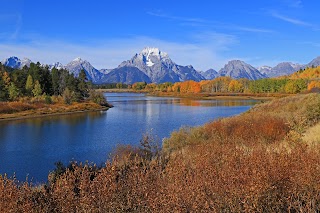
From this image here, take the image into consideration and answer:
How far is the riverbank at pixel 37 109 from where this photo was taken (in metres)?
64.8

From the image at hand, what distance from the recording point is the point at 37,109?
234 feet

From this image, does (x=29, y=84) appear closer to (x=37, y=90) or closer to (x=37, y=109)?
(x=37, y=90)

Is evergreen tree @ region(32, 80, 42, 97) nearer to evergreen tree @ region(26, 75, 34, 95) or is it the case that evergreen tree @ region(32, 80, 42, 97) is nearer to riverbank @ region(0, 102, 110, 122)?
evergreen tree @ region(26, 75, 34, 95)

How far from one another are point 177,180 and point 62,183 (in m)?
1.95

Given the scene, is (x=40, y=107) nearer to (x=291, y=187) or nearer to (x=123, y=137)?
(x=123, y=137)

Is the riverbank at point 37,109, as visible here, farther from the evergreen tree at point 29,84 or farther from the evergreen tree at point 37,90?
the evergreen tree at point 29,84

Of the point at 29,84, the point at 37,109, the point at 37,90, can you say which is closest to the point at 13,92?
the point at 37,90

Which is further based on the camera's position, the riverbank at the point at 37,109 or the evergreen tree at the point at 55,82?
the evergreen tree at the point at 55,82

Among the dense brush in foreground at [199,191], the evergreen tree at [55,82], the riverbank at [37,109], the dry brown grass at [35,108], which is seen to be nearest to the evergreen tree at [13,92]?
the dry brown grass at [35,108]

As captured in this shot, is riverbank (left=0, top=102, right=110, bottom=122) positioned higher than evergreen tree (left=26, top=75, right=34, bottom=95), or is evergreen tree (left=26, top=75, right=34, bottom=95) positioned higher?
evergreen tree (left=26, top=75, right=34, bottom=95)

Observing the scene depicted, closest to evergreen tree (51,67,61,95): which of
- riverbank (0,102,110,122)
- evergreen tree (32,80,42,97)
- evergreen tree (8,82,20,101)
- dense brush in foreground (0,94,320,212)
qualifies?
evergreen tree (32,80,42,97)

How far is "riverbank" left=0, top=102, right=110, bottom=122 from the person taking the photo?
213ft

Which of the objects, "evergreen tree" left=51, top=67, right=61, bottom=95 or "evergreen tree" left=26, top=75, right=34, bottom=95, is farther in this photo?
"evergreen tree" left=51, top=67, right=61, bottom=95

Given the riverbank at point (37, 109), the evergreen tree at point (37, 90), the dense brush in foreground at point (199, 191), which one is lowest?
the riverbank at point (37, 109)
